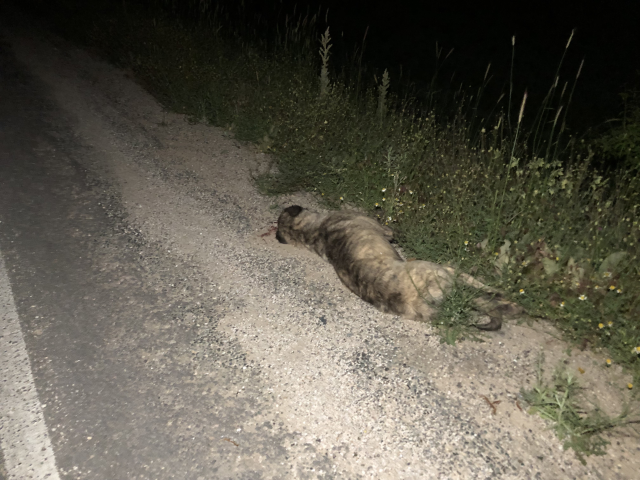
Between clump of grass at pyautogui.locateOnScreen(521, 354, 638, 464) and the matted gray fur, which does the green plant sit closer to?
the matted gray fur

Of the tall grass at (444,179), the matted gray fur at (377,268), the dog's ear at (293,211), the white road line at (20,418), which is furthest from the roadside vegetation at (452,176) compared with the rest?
the white road line at (20,418)

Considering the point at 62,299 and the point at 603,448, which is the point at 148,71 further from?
the point at 603,448

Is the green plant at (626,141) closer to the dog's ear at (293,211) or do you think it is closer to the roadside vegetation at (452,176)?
the roadside vegetation at (452,176)

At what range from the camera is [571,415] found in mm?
2592

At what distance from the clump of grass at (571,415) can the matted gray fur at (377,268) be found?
1.75ft

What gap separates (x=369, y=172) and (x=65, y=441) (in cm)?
357

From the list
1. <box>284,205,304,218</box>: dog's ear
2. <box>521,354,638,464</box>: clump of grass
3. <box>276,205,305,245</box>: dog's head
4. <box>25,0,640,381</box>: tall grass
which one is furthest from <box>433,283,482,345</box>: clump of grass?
<box>284,205,304,218</box>: dog's ear

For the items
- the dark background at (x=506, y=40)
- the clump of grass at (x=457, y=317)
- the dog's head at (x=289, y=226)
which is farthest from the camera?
the dark background at (x=506, y=40)

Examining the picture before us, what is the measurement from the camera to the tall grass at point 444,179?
3332 mm

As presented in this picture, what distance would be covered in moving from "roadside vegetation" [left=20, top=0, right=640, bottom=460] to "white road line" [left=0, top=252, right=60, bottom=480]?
2.52m

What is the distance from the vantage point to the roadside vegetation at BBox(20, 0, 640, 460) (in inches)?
130

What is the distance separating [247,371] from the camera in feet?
9.57

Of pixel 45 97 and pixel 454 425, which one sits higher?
pixel 454 425

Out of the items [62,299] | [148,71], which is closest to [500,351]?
[62,299]
